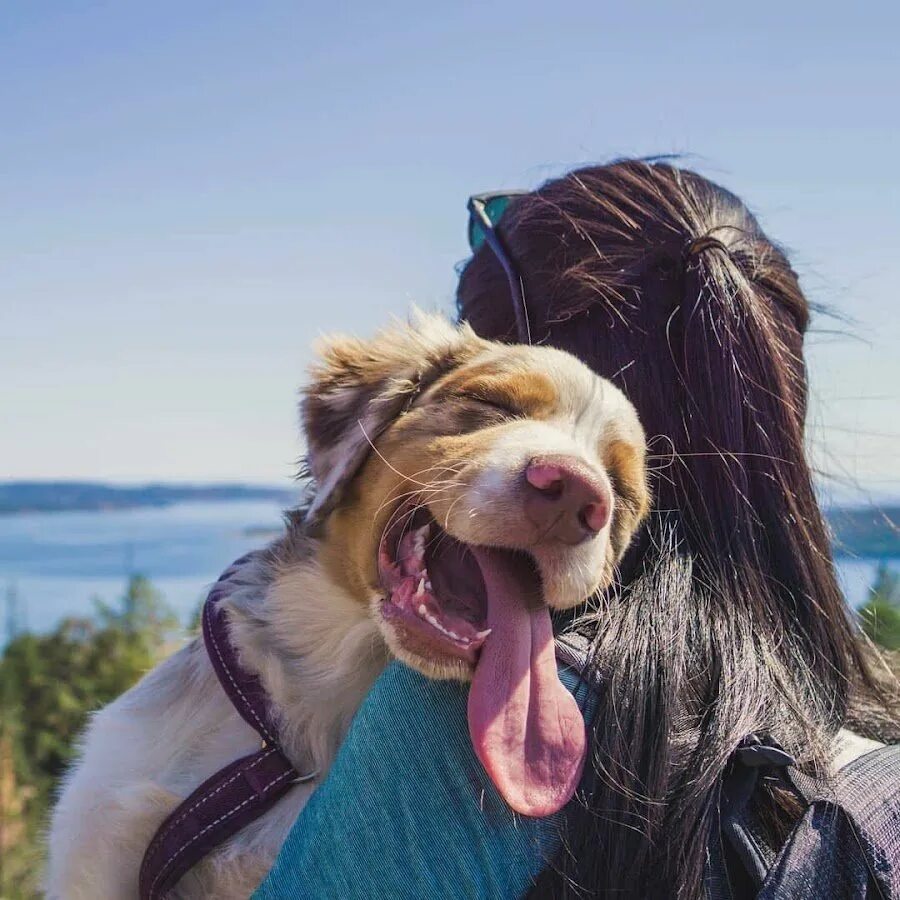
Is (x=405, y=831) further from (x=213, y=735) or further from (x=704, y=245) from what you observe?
(x=704, y=245)

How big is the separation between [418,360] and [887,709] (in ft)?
4.86

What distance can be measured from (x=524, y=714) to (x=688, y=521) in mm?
636

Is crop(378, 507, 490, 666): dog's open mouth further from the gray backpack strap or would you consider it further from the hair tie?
the hair tie

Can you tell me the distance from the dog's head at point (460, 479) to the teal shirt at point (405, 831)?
25 cm

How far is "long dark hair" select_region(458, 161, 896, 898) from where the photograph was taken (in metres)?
Result: 1.84

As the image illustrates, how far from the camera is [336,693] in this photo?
250 cm

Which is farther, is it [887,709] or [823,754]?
[887,709]

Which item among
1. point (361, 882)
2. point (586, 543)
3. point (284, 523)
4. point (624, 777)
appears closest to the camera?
point (361, 882)

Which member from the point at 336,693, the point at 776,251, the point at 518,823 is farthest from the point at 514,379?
the point at 518,823

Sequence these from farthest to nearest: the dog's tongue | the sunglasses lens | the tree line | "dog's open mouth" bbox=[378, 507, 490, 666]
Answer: the tree line, the sunglasses lens, "dog's open mouth" bbox=[378, 507, 490, 666], the dog's tongue

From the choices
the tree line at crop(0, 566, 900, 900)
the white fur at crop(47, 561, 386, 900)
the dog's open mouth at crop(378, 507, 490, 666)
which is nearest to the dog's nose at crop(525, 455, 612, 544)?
the dog's open mouth at crop(378, 507, 490, 666)

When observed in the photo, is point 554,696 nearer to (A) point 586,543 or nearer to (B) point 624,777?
(B) point 624,777

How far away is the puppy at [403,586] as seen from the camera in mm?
2074

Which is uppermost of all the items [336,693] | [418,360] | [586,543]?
[418,360]
